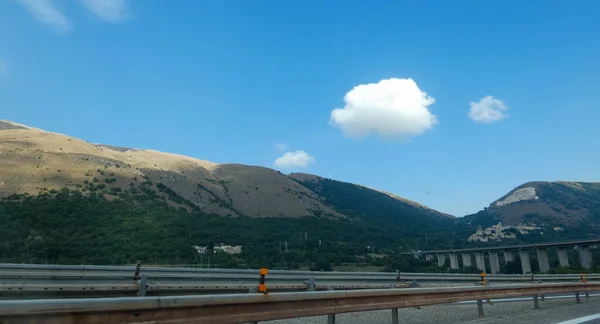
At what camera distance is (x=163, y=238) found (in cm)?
5134

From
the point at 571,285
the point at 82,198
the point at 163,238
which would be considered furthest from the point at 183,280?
the point at 82,198

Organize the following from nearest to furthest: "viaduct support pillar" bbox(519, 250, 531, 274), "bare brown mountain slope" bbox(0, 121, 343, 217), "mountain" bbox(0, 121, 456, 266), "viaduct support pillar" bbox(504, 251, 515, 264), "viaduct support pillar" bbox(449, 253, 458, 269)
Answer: "mountain" bbox(0, 121, 456, 266) < "bare brown mountain slope" bbox(0, 121, 343, 217) < "viaduct support pillar" bbox(519, 250, 531, 274) < "viaduct support pillar" bbox(504, 251, 515, 264) < "viaduct support pillar" bbox(449, 253, 458, 269)

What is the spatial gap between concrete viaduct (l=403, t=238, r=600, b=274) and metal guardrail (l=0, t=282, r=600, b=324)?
92352mm

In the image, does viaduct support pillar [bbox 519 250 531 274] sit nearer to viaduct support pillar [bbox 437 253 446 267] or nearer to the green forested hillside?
viaduct support pillar [bbox 437 253 446 267]

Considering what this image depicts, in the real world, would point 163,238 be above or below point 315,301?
above

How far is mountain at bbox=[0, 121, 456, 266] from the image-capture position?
41.2m

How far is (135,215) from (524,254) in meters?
88.5

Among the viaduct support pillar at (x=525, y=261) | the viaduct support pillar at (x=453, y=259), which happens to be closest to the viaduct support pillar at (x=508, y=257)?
the viaduct support pillar at (x=525, y=261)

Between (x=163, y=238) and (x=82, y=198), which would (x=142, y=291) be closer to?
(x=163, y=238)

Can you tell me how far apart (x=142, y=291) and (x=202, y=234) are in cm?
5839

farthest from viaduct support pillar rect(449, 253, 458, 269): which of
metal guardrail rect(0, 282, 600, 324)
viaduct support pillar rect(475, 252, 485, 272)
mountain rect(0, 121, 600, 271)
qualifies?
metal guardrail rect(0, 282, 600, 324)

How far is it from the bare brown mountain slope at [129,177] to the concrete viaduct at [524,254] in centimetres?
3837

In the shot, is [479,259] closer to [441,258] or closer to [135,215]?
[441,258]

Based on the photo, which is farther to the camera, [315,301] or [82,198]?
[82,198]
